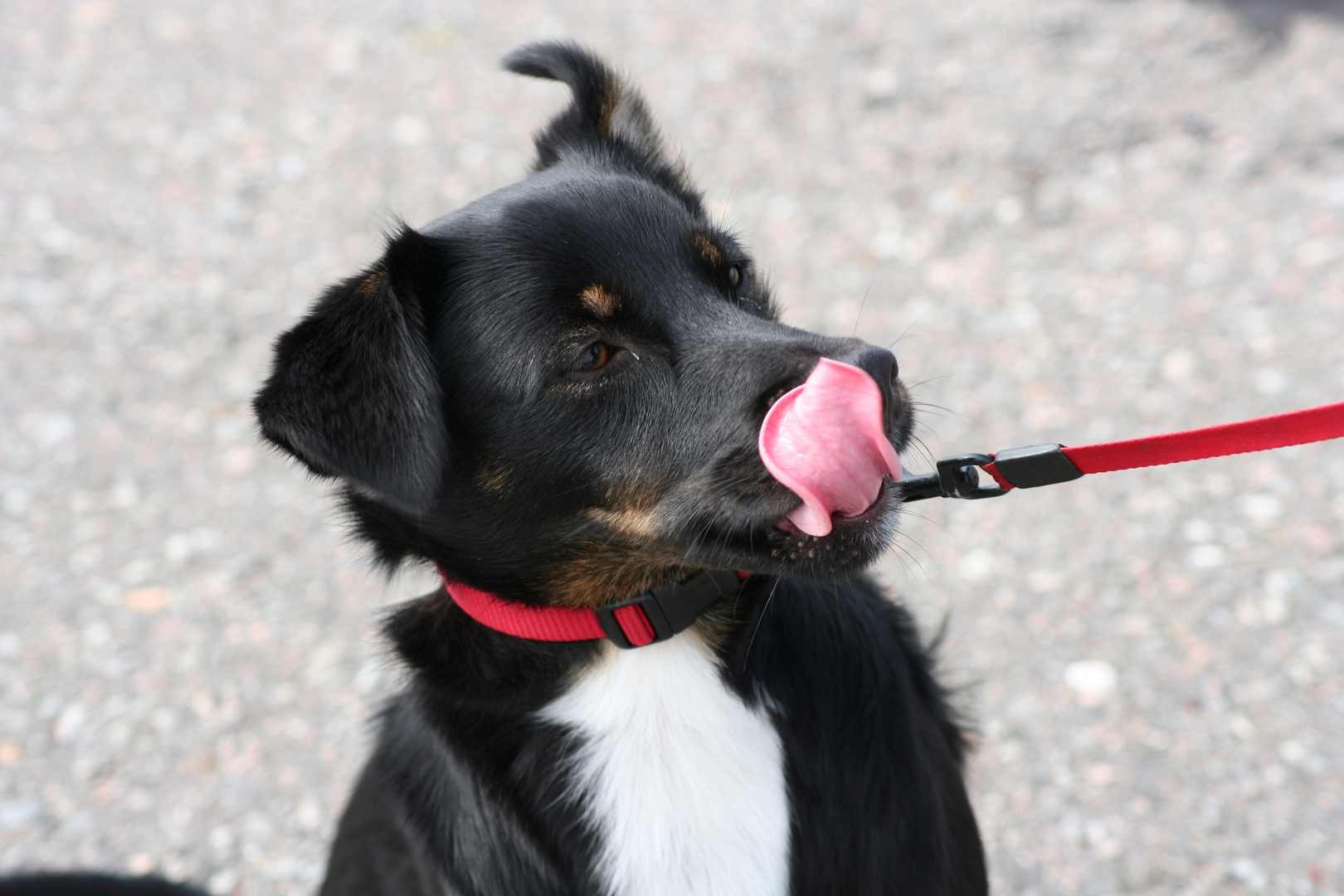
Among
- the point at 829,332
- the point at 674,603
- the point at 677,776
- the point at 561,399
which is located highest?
the point at 561,399

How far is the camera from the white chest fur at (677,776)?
2068 millimetres

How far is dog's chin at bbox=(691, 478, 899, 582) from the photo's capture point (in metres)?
1.82

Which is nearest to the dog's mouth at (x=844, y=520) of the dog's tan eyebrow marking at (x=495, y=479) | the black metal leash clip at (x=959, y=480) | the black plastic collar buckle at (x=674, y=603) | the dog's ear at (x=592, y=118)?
the black metal leash clip at (x=959, y=480)

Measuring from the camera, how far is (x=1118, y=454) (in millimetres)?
1832

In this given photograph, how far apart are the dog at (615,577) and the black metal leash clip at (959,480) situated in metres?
0.12

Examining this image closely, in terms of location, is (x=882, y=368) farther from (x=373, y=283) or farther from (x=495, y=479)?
(x=373, y=283)

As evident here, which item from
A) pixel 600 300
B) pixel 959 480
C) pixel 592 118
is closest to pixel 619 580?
pixel 600 300

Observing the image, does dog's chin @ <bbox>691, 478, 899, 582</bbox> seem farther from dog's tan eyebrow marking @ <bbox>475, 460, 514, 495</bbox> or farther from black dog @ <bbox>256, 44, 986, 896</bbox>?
dog's tan eyebrow marking @ <bbox>475, 460, 514, 495</bbox>

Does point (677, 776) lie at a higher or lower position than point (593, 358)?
lower

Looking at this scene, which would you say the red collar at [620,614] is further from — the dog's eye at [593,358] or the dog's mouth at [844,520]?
the dog's eye at [593,358]

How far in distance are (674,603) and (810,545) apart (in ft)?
1.09

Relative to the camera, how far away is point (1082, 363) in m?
4.42

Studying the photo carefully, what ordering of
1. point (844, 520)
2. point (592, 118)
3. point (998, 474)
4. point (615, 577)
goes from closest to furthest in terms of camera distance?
point (844, 520), point (998, 474), point (615, 577), point (592, 118)

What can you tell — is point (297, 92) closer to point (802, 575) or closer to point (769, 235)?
point (769, 235)
